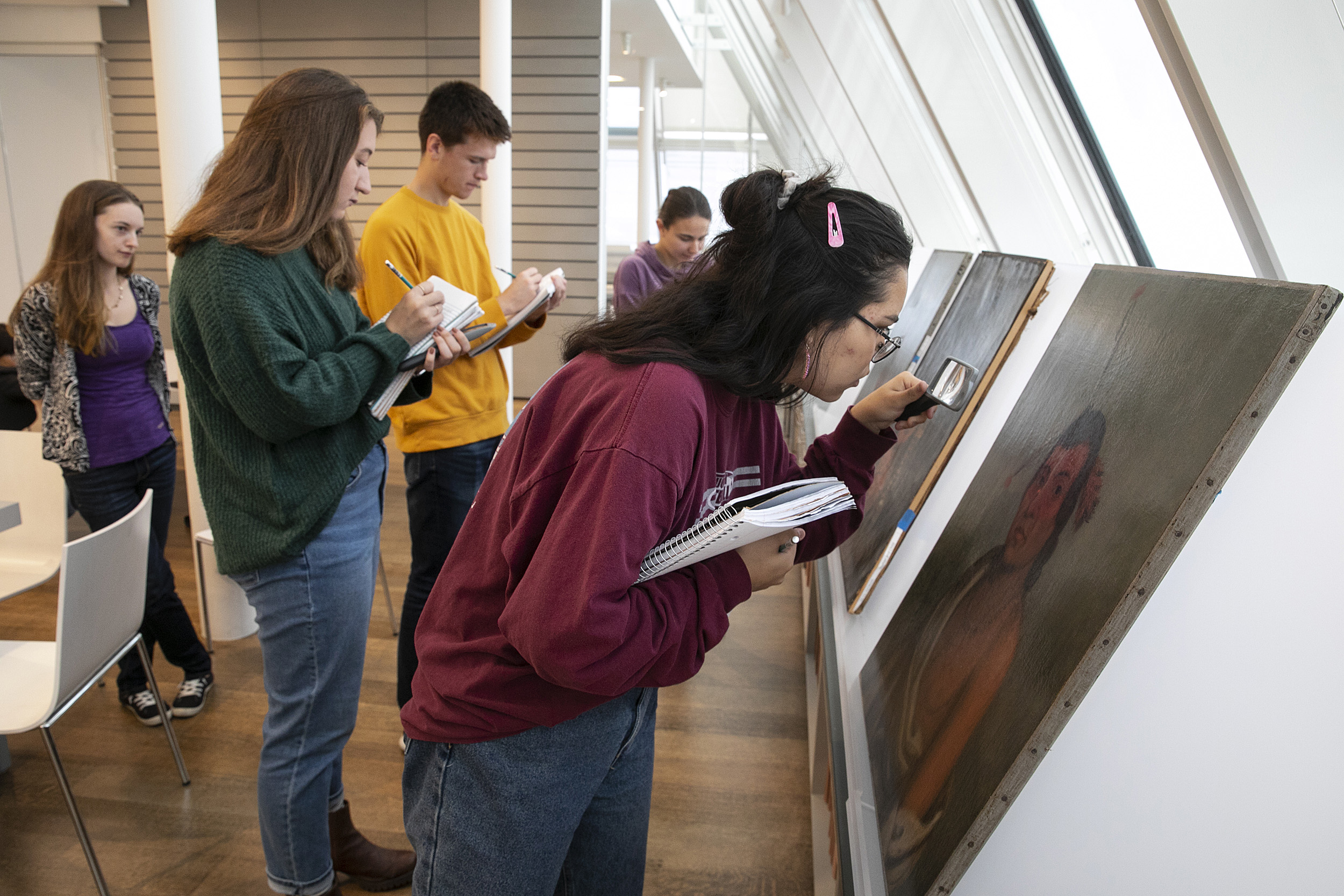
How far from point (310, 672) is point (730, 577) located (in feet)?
3.63

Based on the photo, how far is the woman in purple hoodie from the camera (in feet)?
13.0

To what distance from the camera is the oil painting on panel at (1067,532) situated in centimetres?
72

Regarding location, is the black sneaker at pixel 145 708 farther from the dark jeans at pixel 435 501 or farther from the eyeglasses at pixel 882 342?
the eyeglasses at pixel 882 342

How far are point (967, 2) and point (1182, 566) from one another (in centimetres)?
191

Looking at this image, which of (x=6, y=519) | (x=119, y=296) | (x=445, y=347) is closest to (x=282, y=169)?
(x=445, y=347)

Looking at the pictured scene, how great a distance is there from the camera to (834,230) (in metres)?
1.04

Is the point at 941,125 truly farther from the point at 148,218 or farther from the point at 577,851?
the point at 148,218

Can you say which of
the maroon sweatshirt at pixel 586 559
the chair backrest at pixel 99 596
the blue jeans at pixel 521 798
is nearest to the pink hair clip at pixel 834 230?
the maroon sweatshirt at pixel 586 559

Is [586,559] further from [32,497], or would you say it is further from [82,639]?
[32,497]

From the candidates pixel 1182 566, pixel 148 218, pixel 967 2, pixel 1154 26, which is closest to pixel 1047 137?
pixel 967 2

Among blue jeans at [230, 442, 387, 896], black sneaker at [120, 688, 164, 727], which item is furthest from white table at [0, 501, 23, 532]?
blue jeans at [230, 442, 387, 896]

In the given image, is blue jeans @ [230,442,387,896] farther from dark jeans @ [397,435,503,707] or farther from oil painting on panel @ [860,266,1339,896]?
oil painting on panel @ [860,266,1339,896]

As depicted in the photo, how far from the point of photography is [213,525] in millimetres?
1676

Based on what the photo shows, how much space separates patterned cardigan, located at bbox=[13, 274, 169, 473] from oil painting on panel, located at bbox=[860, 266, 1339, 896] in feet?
8.86
